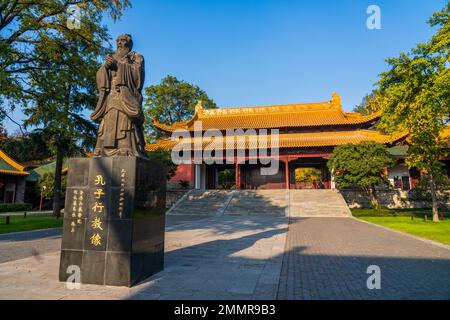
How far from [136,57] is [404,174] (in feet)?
86.1

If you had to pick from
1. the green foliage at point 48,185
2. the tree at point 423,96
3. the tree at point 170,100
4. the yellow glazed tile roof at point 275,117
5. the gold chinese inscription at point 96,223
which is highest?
the tree at point 170,100

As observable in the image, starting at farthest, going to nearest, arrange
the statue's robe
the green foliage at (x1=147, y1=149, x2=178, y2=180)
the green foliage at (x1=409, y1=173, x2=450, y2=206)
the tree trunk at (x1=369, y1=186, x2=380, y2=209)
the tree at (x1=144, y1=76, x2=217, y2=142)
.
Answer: the tree at (x1=144, y1=76, x2=217, y2=142) → the green foliage at (x1=147, y1=149, x2=178, y2=180) → the green foliage at (x1=409, y1=173, x2=450, y2=206) → the tree trunk at (x1=369, y1=186, x2=380, y2=209) → the statue's robe

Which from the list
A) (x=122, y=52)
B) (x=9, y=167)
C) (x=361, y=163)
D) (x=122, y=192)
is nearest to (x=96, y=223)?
(x=122, y=192)

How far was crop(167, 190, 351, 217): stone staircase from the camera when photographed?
17344mm

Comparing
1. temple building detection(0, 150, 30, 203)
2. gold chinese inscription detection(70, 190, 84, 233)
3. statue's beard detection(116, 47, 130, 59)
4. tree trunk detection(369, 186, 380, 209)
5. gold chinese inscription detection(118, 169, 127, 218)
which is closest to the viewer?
gold chinese inscription detection(118, 169, 127, 218)

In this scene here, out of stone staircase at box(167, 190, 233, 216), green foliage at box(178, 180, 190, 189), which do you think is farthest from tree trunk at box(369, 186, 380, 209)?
green foliage at box(178, 180, 190, 189)

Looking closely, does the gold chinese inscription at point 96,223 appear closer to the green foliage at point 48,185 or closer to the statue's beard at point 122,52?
the statue's beard at point 122,52

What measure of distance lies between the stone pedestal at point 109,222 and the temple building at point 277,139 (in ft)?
64.9

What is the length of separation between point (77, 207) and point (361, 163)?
17174mm

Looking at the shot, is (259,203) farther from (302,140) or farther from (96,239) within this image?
(96,239)

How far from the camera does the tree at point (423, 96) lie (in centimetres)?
1112

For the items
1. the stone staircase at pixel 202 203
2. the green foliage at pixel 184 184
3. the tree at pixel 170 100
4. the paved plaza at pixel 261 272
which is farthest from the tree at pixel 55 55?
the tree at pixel 170 100

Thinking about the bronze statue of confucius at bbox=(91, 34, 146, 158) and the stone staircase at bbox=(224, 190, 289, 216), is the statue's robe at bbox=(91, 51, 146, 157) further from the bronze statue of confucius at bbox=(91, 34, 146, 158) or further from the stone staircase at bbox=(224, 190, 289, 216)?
the stone staircase at bbox=(224, 190, 289, 216)

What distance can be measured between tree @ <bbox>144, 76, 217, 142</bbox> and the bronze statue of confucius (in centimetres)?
3031
